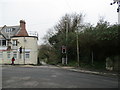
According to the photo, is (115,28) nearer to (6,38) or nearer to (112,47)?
(112,47)

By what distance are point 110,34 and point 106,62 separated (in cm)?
407

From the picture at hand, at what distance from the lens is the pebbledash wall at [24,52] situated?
38594mm

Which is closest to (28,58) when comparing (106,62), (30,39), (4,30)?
(30,39)

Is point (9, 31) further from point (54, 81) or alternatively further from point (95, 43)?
point (54, 81)

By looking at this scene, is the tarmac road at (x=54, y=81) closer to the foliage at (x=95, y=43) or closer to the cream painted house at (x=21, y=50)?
the foliage at (x=95, y=43)

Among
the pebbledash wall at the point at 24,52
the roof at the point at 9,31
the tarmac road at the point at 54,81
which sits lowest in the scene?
the tarmac road at the point at 54,81

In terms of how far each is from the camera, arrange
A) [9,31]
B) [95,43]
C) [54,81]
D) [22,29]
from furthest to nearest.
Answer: [9,31]
[22,29]
[95,43]
[54,81]

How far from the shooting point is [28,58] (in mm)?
38656

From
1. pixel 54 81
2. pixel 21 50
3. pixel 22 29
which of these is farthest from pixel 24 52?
pixel 54 81

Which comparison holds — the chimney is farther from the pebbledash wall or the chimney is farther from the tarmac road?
the tarmac road

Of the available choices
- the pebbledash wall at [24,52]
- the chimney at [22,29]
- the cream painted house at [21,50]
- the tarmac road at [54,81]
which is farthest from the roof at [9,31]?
the tarmac road at [54,81]

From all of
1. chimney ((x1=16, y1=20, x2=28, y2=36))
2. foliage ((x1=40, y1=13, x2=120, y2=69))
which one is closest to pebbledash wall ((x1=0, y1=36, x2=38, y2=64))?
chimney ((x1=16, y1=20, x2=28, y2=36))

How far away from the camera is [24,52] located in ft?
127

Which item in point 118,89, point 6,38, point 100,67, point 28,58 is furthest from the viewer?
point 6,38
